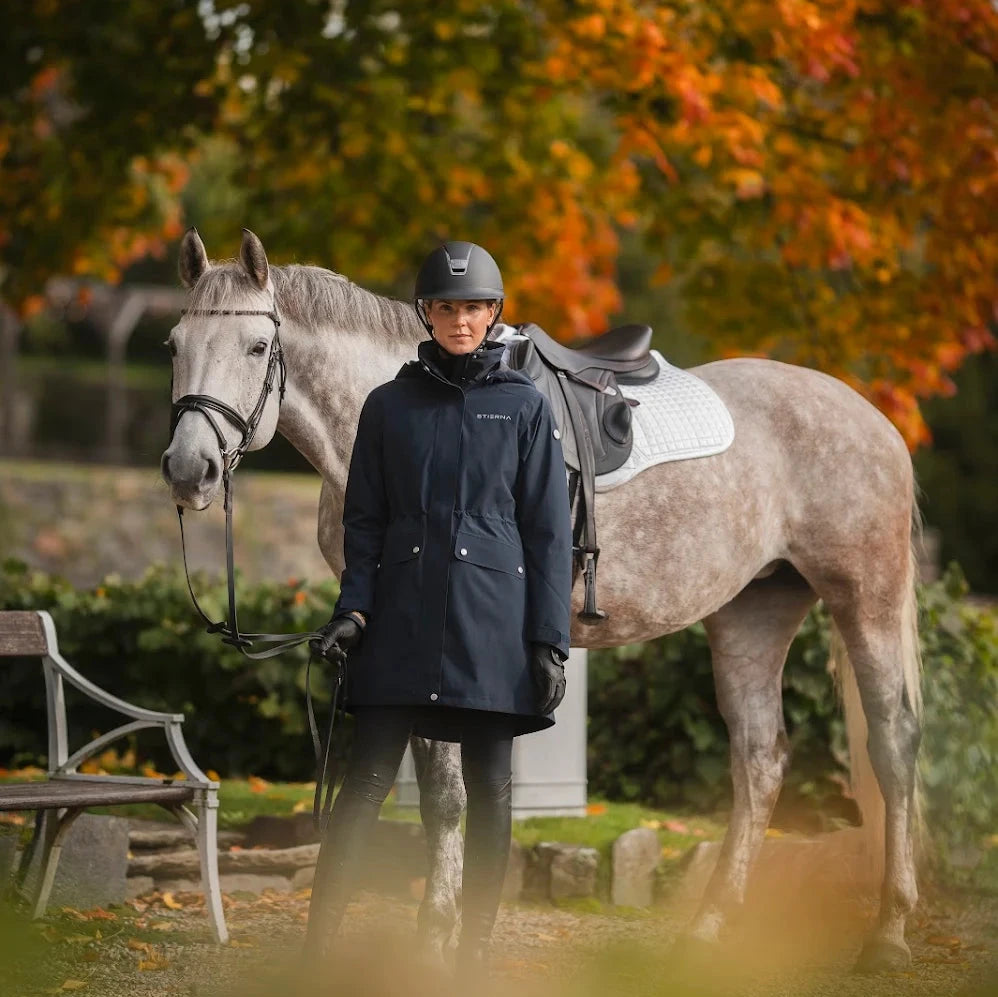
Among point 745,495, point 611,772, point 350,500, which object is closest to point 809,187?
point 611,772

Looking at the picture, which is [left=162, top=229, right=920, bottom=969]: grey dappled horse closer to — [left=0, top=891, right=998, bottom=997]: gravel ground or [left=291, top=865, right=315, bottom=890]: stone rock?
[left=0, top=891, right=998, bottom=997]: gravel ground

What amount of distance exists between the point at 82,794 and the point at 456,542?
1.54m

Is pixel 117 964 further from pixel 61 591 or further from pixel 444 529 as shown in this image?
pixel 61 591

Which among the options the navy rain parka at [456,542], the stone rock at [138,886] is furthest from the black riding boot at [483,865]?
the stone rock at [138,886]

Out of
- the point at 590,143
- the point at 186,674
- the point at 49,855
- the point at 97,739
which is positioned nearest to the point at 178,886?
the point at 49,855

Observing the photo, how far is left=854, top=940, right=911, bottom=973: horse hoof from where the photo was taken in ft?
15.2

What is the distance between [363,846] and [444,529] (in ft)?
2.57

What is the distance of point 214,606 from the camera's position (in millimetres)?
7164

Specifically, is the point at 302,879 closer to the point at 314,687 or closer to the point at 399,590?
the point at 314,687

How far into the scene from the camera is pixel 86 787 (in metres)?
4.48

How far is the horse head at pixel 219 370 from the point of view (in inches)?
148

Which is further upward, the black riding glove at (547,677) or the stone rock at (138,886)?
the black riding glove at (547,677)

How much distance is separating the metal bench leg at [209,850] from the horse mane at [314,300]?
1.47 m

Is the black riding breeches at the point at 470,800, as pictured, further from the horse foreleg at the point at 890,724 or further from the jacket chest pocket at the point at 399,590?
the horse foreleg at the point at 890,724
